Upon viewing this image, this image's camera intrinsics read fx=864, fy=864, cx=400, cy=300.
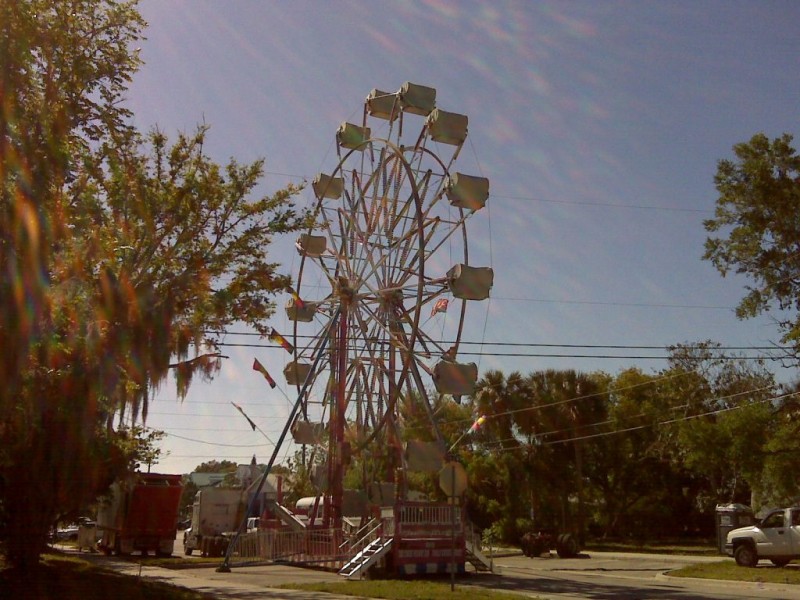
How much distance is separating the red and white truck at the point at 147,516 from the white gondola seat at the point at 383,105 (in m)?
17.0

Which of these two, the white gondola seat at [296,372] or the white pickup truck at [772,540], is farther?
the white gondola seat at [296,372]

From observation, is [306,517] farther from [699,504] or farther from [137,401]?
[699,504]

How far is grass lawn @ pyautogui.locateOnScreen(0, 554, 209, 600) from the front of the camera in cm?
1648

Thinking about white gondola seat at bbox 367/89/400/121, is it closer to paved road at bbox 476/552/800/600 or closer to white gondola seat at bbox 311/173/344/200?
white gondola seat at bbox 311/173/344/200

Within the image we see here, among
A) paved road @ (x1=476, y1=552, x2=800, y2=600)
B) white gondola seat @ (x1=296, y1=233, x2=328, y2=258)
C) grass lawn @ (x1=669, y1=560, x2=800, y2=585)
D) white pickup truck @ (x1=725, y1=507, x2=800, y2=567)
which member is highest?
white gondola seat @ (x1=296, y1=233, x2=328, y2=258)

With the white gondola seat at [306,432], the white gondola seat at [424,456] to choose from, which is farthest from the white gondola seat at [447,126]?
the white gondola seat at [306,432]

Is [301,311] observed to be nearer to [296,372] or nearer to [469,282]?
[296,372]

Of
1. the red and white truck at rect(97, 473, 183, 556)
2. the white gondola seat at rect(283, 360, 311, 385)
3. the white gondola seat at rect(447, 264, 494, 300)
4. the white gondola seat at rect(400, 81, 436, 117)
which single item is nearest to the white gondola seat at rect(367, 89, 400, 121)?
the white gondola seat at rect(400, 81, 436, 117)

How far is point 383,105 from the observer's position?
32.3 meters

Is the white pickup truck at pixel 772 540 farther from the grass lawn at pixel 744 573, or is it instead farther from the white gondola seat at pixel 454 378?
the white gondola seat at pixel 454 378

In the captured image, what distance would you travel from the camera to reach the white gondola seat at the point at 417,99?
30719mm

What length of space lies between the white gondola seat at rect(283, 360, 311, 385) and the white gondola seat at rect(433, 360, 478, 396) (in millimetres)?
6528

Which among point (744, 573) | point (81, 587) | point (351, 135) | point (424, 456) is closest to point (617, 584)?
point (744, 573)

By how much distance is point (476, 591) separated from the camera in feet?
59.8
